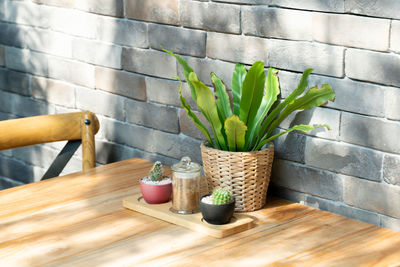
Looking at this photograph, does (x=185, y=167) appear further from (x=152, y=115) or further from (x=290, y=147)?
(x=152, y=115)

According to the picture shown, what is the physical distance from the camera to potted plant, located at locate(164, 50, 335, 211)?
151 centimetres

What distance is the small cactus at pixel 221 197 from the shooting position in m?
1.44

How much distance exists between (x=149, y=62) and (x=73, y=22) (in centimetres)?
37

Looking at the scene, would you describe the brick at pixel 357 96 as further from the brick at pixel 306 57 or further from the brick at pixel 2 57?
the brick at pixel 2 57

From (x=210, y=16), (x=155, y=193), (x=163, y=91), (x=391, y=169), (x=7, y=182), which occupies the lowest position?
(x=7, y=182)

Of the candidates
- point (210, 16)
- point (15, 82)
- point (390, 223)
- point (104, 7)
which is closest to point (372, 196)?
point (390, 223)

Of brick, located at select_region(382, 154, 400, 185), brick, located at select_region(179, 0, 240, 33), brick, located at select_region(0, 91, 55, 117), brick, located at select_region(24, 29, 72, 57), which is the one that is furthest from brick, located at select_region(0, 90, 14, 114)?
brick, located at select_region(382, 154, 400, 185)

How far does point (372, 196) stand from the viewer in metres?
1.50

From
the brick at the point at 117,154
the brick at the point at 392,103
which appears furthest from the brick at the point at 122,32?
the brick at the point at 392,103

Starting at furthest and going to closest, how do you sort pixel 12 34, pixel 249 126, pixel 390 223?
pixel 12 34 → pixel 249 126 → pixel 390 223

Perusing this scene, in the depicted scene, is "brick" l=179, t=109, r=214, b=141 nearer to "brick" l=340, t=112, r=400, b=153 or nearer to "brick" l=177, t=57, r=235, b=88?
"brick" l=177, t=57, r=235, b=88

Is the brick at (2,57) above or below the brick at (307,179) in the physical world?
above

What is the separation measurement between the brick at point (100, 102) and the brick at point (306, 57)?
0.64 metres

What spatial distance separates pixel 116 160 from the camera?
216 cm
